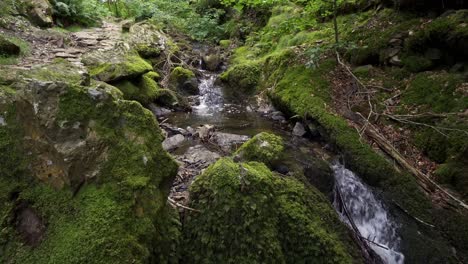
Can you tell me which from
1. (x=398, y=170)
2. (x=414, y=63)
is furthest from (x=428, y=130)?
(x=414, y=63)

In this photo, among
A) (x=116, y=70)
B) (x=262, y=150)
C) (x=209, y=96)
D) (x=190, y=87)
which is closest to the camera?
(x=262, y=150)

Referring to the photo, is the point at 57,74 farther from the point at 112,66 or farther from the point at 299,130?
the point at 299,130

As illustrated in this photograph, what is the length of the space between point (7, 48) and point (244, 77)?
6237mm

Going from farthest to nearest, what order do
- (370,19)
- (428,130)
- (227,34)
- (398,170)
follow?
1. (227,34)
2. (370,19)
3. (428,130)
4. (398,170)

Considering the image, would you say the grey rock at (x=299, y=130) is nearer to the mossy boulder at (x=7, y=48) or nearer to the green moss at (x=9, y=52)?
the green moss at (x=9, y=52)

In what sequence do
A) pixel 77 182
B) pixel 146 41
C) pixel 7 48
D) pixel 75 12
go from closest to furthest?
pixel 77 182 < pixel 7 48 < pixel 146 41 < pixel 75 12

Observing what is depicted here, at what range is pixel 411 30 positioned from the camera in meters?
6.60

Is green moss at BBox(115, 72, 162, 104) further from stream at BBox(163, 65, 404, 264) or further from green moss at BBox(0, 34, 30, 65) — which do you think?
green moss at BBox(0, 34, 30, 65)

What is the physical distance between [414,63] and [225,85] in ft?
19.9

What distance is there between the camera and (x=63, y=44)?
948 cm

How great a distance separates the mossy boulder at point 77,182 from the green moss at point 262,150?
1.80m

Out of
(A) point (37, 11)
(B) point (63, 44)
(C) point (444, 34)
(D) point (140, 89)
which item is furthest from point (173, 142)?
(A) point (37, 11)

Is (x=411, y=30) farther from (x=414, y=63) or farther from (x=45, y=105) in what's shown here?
(x=45, y=105)

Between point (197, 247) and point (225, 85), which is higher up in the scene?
point (197, 247)
